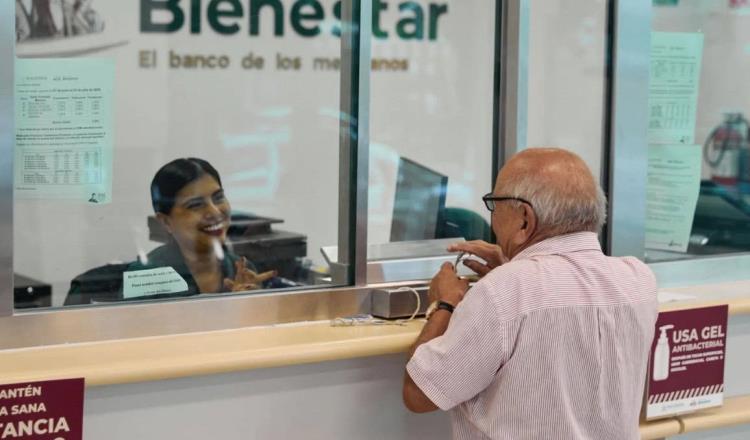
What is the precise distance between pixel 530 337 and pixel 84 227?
99.7 inches

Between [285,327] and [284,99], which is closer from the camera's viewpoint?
[285,327]

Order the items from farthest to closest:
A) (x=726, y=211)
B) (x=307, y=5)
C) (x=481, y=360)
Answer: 1. (x=307, y=5)
2. (x=726, y=211)
3. (x=481, y=360)

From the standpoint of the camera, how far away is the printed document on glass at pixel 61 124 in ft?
8.36

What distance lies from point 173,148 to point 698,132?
233cm

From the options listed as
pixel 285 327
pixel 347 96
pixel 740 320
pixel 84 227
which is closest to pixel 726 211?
pixel 740 320

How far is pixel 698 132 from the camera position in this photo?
3771mm

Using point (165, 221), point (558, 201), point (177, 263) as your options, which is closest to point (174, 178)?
point (165, 221)

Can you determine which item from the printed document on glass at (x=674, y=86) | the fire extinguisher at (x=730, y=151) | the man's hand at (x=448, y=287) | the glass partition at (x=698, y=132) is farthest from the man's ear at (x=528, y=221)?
the fire extinguisher at (x=730, y=151)

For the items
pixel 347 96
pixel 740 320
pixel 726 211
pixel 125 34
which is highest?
pixel 125 34

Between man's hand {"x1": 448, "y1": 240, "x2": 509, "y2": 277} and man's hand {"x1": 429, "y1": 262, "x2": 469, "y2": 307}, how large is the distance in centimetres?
6

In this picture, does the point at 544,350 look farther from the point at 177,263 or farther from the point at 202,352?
the point at 177,263

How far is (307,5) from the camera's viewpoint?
16.2ft

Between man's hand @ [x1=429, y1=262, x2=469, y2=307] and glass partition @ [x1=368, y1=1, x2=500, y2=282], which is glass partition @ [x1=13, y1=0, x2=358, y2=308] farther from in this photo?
man's hand @ [x1=429, y1=262, x2=469, y2=307]

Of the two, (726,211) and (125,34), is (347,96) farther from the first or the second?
(125,34)
